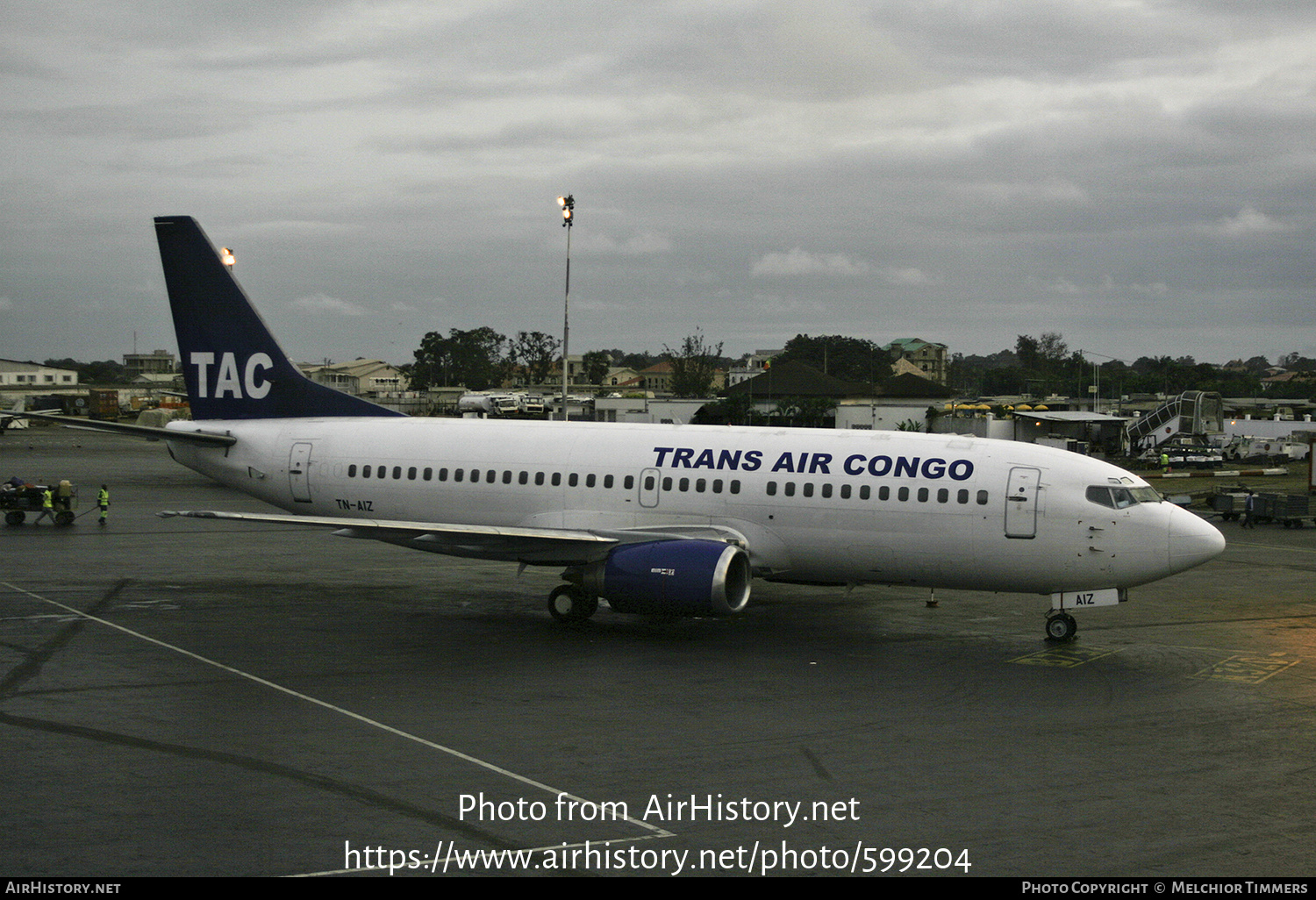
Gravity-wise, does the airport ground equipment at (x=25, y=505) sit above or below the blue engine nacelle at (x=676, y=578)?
below

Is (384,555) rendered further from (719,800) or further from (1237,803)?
(1237,803)

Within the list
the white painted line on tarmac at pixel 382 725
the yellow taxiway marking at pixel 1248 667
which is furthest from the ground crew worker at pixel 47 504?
the yellow taxiway marking at pixel 1248 667

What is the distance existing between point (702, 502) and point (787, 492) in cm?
204

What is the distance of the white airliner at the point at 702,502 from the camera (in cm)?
2327

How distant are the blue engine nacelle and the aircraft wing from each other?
68 centimetres

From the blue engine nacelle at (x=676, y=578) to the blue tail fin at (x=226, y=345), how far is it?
1059cm

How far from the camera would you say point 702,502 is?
85.0ft

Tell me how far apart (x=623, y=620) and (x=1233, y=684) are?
12740 mm

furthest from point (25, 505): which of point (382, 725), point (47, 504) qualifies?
point (382, 725)

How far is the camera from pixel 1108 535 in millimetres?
22969

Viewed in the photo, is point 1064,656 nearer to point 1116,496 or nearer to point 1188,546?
point 1188,546

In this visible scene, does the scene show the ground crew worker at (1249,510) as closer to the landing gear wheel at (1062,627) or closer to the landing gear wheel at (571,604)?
the landing gear wheel at (1062,627)

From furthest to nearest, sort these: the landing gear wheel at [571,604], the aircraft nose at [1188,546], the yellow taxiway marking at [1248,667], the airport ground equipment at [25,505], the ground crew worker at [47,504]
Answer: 1. the ground crew worker at [47,504]
2. the airport ground equipment at [25,505]
3. the landing gear wheel at [571,604]
4. the aircraft nose at [1188,546]
5. the yellow taxiway marking at [1248,667]

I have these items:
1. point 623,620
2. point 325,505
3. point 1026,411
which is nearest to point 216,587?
point 325,505
